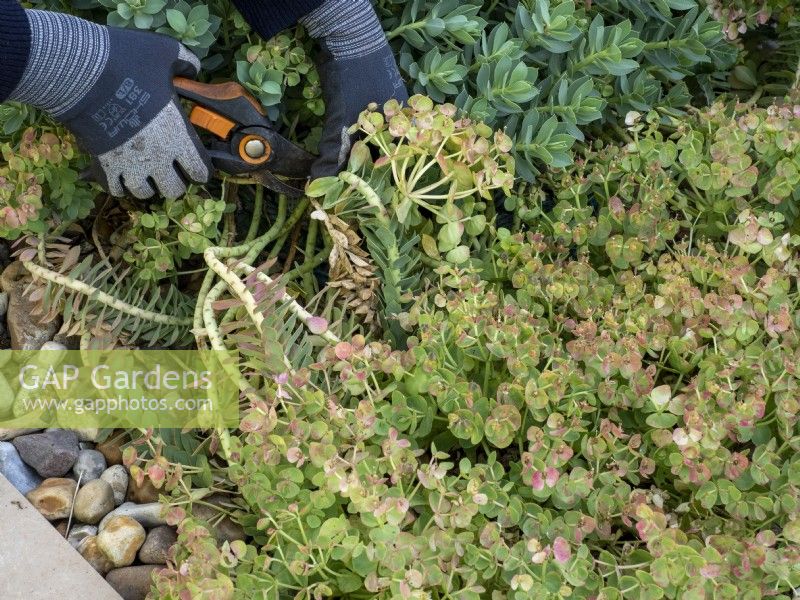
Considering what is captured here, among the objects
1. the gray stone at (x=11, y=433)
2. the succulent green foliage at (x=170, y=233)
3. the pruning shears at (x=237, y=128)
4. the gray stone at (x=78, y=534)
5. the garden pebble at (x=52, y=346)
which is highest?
the pruning shears at (x=237, y=128)

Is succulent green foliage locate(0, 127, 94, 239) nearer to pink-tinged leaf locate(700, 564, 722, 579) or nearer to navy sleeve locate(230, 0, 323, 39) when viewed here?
navy sleeve locate(230, 0, 323, 39)

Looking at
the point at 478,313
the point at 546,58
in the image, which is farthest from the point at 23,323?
the point at 546,58

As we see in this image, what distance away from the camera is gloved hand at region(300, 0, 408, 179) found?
4.61 feet

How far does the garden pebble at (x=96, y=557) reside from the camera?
4.34 feet

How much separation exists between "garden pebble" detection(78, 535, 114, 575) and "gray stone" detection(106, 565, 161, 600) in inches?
1.1

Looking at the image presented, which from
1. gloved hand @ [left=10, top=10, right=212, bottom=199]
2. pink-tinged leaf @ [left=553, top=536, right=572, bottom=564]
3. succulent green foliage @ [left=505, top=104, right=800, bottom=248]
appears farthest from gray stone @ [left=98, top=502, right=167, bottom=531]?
succulent green foliage @ [left=505, top=104, right=800, bottom=248]

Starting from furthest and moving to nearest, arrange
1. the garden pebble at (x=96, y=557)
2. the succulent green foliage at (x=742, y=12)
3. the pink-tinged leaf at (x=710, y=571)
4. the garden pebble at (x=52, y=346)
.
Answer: the succulent green foliage at (x=742, y=12) < the garden pebble at (x=52, y=346) < the garden pebble at (x=96, y=557) < the pink-tinged leaf at (x=710, y=571)

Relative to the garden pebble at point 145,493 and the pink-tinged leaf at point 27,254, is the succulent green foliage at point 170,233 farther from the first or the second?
the garden pebble at point 145,493

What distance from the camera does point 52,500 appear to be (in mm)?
1371

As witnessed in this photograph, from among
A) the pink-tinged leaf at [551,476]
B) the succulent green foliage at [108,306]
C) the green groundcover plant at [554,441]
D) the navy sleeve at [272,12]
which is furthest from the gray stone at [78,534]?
the navy sleeve at [272,12]

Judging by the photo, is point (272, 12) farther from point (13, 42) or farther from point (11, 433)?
point (11, 433)

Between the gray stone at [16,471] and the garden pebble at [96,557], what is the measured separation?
0.53 ft

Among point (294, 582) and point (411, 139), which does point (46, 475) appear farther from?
point (411, 139)

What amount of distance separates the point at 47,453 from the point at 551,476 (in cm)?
89
